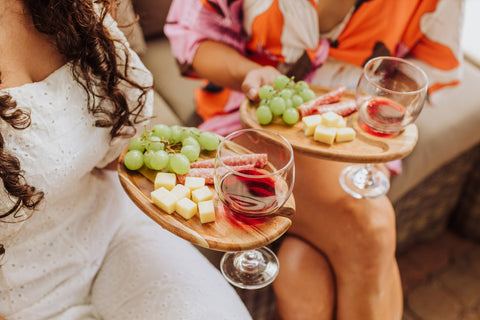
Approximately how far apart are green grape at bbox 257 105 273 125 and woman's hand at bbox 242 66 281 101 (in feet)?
0.24

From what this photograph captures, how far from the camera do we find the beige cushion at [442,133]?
1488 mm

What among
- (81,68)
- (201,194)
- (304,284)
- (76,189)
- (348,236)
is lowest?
(304,284)

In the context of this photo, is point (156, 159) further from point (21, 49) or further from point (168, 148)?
point (21, 49)

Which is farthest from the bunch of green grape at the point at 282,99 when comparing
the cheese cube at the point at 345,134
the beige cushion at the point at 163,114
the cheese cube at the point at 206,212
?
the beige cushion at the point at 163,114

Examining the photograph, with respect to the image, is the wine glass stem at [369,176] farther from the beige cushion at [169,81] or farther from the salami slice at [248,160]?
the beige cushion at [169,81]

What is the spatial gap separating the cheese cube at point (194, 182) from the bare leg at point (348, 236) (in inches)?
15.6

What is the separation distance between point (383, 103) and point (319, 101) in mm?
156

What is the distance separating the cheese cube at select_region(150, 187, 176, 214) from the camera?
2.69ft

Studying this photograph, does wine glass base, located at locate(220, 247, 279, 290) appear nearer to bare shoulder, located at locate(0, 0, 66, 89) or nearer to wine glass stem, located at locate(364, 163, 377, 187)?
wine glass stem, located at locate(364, 163, 377, 187)

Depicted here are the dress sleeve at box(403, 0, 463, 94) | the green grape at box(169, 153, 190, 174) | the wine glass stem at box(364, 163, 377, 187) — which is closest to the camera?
the green grape at box(169, 153, 190, 174)

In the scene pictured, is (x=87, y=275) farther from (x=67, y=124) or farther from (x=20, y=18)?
(x=20, y=18)

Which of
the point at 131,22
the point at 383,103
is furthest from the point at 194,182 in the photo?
the point at 131,22

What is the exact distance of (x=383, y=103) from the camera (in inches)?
41.8

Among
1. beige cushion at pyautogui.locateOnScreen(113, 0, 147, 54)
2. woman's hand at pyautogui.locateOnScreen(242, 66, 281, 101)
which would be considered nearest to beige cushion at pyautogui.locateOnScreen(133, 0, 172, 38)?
beige cushion at pyautogui.locateOnScreen(113, 0, 147, 54)
